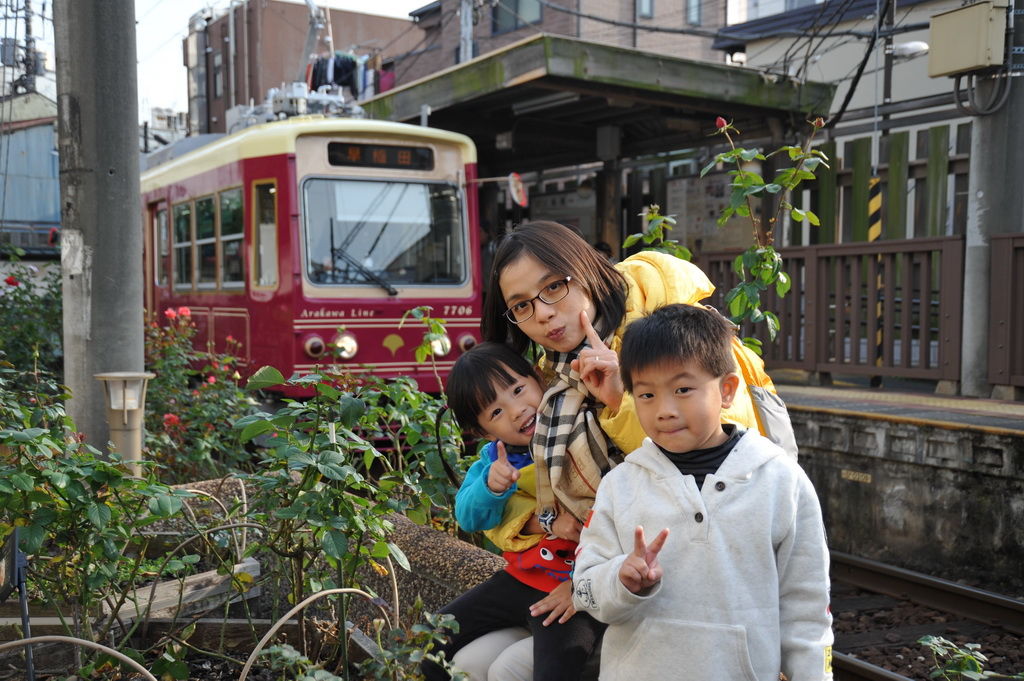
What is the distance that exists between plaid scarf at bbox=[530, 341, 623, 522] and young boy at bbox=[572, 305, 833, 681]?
0.88ft

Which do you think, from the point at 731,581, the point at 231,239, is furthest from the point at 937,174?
the point at 731,581

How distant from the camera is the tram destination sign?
26.3 feet

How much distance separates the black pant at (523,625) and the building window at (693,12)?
25.7 meters

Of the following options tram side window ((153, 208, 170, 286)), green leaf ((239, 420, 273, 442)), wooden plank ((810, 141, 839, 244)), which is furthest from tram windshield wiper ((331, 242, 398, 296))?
green leaf ((239, 420, 273, 442))

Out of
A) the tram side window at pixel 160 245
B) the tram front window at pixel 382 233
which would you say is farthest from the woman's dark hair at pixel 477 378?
the tram side window at pixel 160 245

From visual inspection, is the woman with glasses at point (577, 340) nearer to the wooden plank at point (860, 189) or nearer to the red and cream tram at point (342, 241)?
the red and cream tram at point (342, 241)

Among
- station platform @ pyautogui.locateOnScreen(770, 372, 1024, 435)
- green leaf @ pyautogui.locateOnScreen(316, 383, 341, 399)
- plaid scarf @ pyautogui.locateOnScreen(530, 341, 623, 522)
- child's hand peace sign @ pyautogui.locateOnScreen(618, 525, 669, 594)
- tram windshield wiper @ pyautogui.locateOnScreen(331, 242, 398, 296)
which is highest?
tram windshield wiper @ pyautogui.locateOnScreen(331, 242, 398, 296)

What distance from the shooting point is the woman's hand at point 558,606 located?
230cm

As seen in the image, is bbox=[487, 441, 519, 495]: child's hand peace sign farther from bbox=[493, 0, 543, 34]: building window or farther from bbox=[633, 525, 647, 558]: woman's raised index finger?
bbox=[493, 0, 543, 34]: building window

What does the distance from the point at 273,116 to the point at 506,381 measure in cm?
772

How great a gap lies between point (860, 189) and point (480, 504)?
26.4ft

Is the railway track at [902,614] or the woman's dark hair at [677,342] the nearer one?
the woman's dark hair at [677,342]

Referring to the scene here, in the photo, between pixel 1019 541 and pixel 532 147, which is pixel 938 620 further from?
pixel 532 147

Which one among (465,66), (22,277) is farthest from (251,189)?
(465,66)
